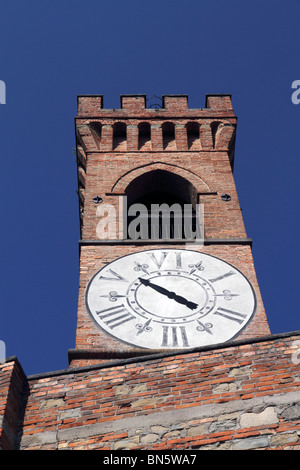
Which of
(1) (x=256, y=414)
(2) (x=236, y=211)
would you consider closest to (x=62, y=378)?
(1) (x=256, y=414)

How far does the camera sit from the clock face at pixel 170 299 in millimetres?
10164

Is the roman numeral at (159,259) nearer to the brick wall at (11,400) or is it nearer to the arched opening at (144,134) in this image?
the brick wall at (11,400)

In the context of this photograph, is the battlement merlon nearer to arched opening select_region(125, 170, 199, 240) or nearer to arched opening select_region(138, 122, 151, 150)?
arched opening select_region(138, 122, 151, 150)

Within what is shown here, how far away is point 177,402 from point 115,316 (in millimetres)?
3445

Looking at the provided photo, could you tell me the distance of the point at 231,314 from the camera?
10.6 metres

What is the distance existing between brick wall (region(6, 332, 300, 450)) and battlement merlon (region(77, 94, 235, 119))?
9683 mm

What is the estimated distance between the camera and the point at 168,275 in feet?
37.0

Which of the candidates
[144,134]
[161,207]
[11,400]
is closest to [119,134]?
[144,134]

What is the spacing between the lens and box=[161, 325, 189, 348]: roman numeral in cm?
995

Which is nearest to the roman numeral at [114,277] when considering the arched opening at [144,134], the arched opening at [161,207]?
the arched opening at [161,207]

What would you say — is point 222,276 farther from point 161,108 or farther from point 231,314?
point 161,108

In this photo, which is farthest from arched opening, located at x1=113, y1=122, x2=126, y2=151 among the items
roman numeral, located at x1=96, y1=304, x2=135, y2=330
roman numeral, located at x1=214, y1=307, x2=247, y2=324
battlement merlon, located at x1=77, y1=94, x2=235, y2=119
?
roman numeral, located at x1=214, y1=307, x2=247, y2=324

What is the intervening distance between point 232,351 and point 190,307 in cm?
305
